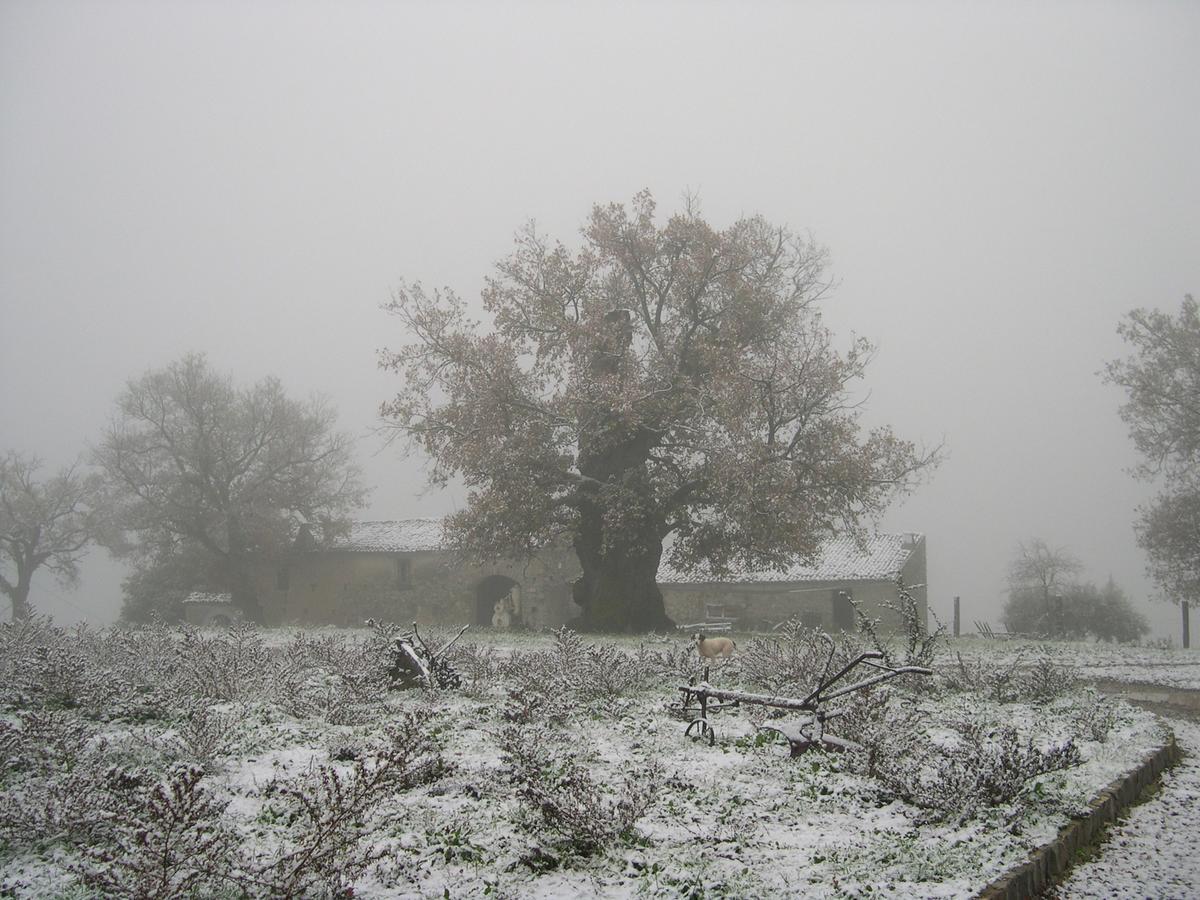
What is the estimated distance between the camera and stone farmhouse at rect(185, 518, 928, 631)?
35.2 metres

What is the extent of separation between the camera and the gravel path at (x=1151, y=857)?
3797 mm

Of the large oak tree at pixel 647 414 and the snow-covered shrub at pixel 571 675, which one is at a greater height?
the large oak tree at pixel 647 414

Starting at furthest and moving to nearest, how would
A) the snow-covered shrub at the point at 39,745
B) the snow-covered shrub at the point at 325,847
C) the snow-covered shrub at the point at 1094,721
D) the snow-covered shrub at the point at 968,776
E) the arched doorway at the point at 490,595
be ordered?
the arched doorway at the point at 490,595 → the snow-covered shrub at the point at 1094,721 → the snow-covered shrub at the point at 39,745 → the snow-covered shrub at the point at 968,776 → the snow-covered shrub at the point at 325,847

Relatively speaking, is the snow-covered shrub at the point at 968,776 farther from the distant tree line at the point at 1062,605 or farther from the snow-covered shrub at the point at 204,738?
the distant tree line at the point at 1062,605

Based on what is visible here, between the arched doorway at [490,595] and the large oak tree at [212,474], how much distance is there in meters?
8.13

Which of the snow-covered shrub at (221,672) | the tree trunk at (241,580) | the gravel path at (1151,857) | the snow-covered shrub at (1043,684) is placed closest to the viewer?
the gravel path at (1151,857)

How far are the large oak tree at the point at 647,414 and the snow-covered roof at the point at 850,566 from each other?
14833 mm

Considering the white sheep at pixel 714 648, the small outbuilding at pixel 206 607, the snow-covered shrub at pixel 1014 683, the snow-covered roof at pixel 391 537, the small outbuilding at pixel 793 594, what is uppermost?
the snow-covered roof at pixel 391 537

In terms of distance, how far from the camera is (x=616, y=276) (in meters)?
21.0

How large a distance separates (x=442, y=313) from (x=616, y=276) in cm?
443

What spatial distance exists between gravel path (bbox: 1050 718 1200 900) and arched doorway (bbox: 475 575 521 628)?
1286 inches

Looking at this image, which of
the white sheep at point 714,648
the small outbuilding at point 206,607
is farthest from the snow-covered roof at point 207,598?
the white sheep at point 714,648

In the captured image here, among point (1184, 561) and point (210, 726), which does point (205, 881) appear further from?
point (1184, 561)

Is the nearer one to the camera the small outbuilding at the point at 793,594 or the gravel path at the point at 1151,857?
the gravel path at the point at 1151,857
